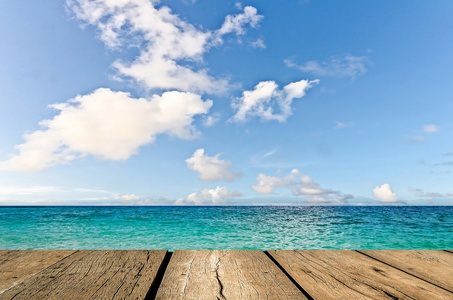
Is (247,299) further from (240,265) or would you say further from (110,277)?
(110,277)

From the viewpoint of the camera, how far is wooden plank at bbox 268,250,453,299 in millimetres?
885

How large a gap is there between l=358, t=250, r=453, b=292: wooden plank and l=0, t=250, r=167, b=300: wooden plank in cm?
114

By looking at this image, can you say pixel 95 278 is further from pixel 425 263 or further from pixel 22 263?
pixel 425 263

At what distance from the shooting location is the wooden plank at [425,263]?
3.51ft

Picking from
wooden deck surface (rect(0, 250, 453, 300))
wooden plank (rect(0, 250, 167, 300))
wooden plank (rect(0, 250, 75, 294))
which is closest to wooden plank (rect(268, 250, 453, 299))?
wooden deck surface (rect(0, 250, 453, 300))

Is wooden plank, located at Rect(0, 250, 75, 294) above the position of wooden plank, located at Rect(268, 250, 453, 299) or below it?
above

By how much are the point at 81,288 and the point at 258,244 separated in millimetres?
8392

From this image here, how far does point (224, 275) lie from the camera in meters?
1.04

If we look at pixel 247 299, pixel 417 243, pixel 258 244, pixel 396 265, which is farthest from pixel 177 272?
pixel 417 243

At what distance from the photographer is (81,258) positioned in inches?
49.6

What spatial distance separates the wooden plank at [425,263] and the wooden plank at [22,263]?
1643 mm

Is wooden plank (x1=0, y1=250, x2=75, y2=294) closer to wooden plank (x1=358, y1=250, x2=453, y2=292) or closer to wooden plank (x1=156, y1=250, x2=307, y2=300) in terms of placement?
wooden plank (x1=156, y1=250, x2=307, y2=300)

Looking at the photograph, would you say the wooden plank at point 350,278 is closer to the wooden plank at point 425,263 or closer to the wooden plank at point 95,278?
the wooden plank at point 425,263

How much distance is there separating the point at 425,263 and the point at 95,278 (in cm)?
154
